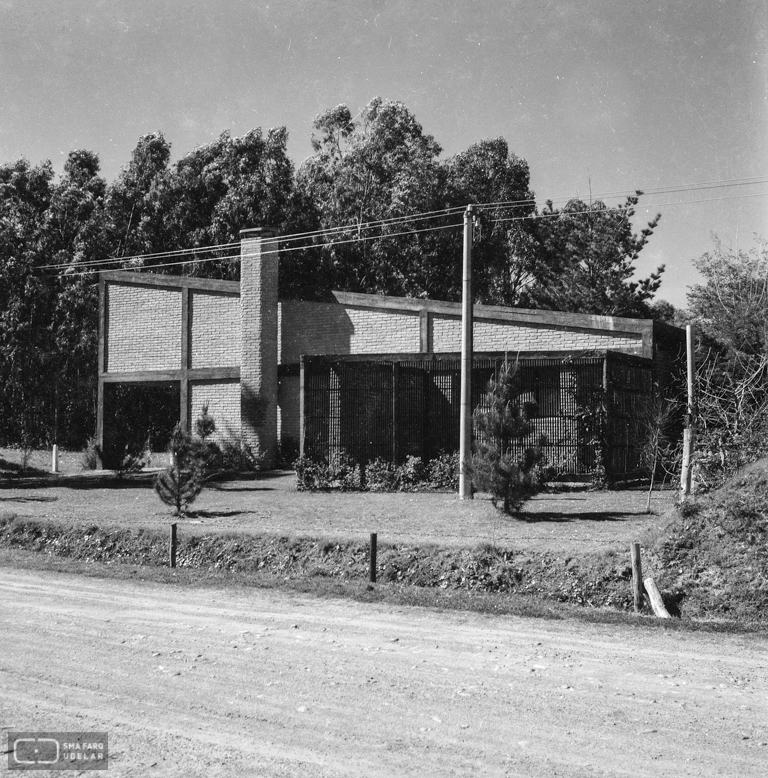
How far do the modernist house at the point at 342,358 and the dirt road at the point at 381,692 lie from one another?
12625 mm

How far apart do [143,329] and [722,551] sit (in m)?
25.5

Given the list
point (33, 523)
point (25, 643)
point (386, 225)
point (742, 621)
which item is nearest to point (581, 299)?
point (386, 225)

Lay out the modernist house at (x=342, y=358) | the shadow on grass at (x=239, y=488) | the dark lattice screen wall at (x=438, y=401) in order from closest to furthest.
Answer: the dark lattice screen wall at (x=438, y=401), the modernist house at (x=342, y=358), the shadow on grass at (x=239, y=488)

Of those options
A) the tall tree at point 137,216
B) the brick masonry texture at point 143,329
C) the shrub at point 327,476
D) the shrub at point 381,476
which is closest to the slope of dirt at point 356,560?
the shrub at point 327,476

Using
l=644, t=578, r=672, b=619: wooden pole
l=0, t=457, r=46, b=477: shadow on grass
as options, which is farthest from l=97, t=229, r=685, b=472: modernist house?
l=644, t=578, r=672, b=619: wooden pole

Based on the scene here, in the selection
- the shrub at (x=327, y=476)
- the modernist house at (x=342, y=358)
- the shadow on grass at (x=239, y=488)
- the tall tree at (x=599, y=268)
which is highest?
the tall tree at (x=599, y=268)

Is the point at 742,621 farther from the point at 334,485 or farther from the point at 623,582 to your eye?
the point at 334,485

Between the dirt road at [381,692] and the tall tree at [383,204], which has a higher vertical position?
the tall tree at [383,204]

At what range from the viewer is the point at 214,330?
32406mm

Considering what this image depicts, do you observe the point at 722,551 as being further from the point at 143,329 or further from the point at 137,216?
the point at 137,216

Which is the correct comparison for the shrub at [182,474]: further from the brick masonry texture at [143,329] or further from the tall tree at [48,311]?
the tall tree at [48,311]

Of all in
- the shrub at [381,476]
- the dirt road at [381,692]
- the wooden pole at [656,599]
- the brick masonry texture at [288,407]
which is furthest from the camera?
the brick masonry texture at [288,407]

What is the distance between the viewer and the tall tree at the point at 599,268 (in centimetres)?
4822

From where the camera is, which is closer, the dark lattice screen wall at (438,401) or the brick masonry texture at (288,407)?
the dark lattice screen wall at (438,401)
